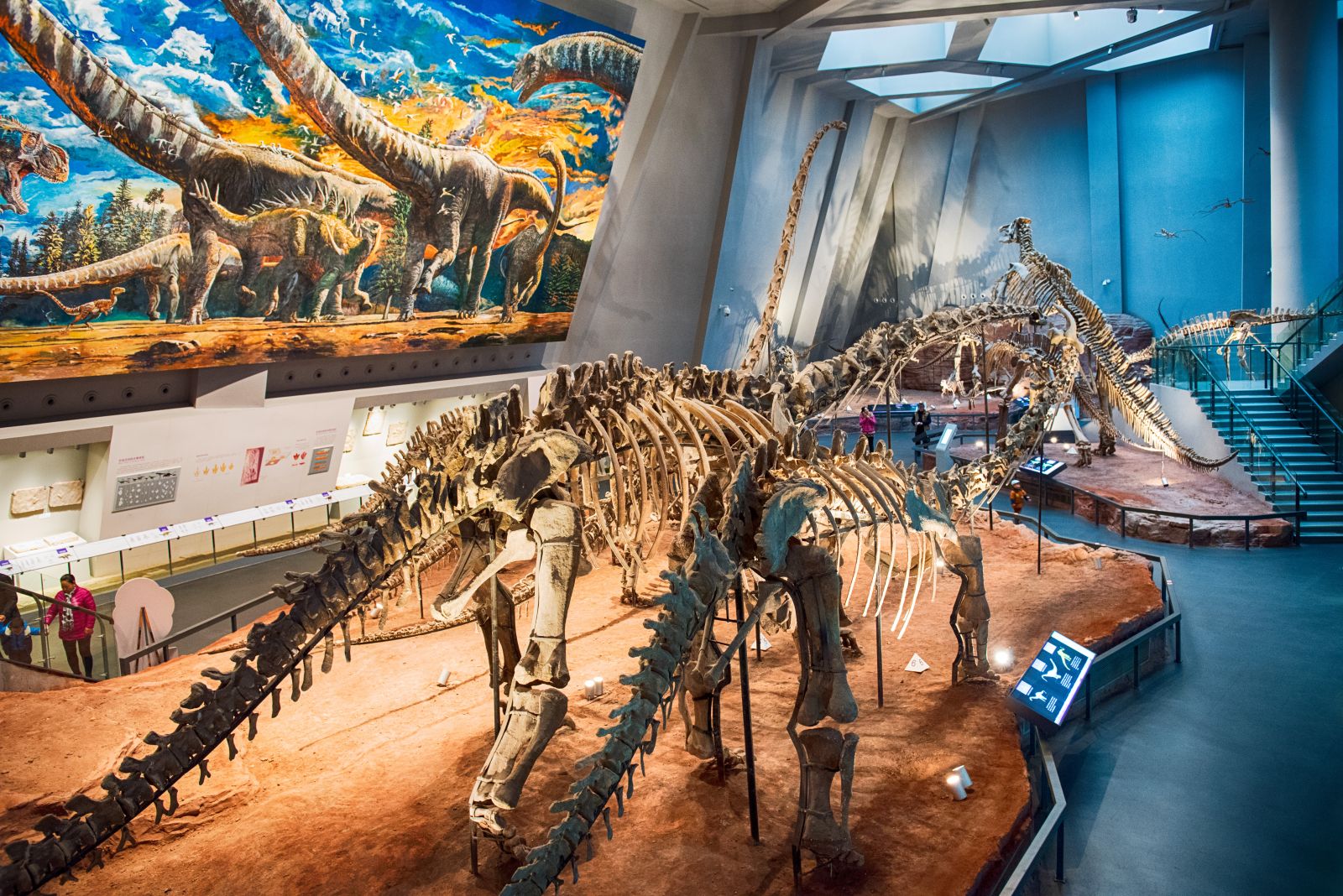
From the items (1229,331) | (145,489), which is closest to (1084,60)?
(1229,331)

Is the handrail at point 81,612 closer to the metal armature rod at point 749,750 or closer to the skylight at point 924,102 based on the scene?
the metal armature rod at point 749,750

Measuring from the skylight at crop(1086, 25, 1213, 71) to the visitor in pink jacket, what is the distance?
56.1ft

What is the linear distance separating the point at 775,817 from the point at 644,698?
2.23 meters

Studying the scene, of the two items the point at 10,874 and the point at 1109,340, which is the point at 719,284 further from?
the point at 10,874

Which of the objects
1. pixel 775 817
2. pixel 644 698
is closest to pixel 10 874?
pixel 644 698

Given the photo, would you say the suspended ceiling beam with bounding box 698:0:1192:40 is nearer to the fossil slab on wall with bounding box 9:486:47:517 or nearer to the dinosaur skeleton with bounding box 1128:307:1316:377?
the dinosaur skeleton with bounding box 1128:307:1316:377

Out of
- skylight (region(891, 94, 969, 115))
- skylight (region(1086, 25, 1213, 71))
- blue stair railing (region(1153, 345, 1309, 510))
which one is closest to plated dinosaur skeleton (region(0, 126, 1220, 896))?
blue stair railing (region(1153, 345, 1309, 510))

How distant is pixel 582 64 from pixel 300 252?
3927 mm

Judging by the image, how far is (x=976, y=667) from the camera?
6.87m

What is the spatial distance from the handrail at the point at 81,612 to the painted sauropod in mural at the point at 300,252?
333cm

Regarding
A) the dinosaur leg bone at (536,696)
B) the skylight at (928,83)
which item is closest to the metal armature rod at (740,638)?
the dinosaur leg bone at (536,696)

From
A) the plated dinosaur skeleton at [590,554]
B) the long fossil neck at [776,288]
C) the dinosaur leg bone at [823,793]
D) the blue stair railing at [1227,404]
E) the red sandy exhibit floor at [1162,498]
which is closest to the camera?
the plated dinosaur skeleton at [590,554]

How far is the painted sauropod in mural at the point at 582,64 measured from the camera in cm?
1018

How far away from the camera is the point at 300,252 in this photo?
30.5 feet
